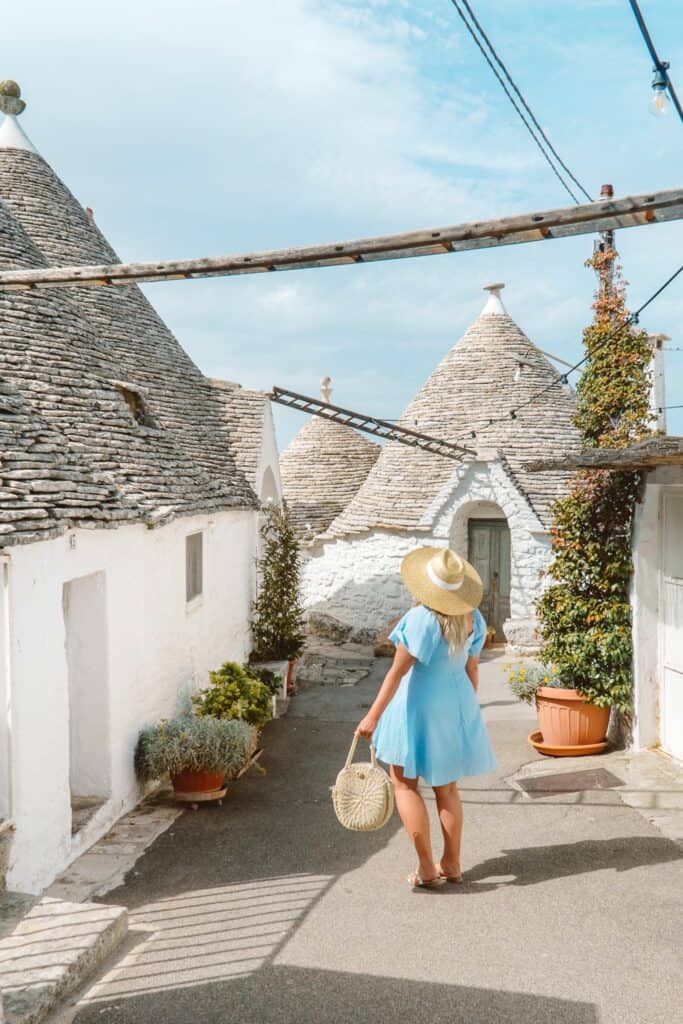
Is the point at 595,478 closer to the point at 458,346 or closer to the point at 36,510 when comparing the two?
the point at 36,510

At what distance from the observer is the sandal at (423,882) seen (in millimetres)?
5246

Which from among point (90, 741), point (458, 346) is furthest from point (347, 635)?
point (90, 741)

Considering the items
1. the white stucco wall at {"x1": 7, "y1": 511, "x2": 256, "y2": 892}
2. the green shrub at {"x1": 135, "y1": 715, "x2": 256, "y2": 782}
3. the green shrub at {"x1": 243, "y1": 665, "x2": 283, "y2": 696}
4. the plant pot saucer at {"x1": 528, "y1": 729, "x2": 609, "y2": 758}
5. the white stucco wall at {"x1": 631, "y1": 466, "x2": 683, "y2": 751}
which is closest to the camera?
the white stucco wall at {"x1": 7, "y1": 511, "x2": 256, "y2": 892}

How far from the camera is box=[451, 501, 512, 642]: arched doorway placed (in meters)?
16.8

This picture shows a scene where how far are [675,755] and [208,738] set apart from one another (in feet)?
13.5

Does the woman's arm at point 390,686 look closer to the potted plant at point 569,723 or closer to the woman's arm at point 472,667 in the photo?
the woman's arm at point 472,667

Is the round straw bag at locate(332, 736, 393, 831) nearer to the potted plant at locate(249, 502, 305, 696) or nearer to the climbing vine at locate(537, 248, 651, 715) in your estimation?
the climbing vine at locate(537, 248, 651, 715)

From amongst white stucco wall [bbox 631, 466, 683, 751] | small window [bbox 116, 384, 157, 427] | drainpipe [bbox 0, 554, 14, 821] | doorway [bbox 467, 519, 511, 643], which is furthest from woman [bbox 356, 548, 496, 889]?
doorway [bbox 467, 519, 511, 643]

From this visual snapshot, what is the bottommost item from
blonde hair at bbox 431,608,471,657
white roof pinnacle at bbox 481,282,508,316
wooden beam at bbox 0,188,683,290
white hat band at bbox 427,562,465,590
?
blonde hair at bbox 431,608,471,657

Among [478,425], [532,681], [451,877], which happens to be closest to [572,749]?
[532,681]

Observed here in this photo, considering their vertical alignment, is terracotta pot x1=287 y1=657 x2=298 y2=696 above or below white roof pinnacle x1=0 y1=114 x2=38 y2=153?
below

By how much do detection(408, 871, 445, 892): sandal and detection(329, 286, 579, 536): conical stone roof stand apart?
11212mm

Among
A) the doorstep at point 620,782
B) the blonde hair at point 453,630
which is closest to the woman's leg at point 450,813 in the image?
the blonde hair at point 453,630

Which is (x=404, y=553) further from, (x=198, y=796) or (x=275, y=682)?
(x=198, y=796)
